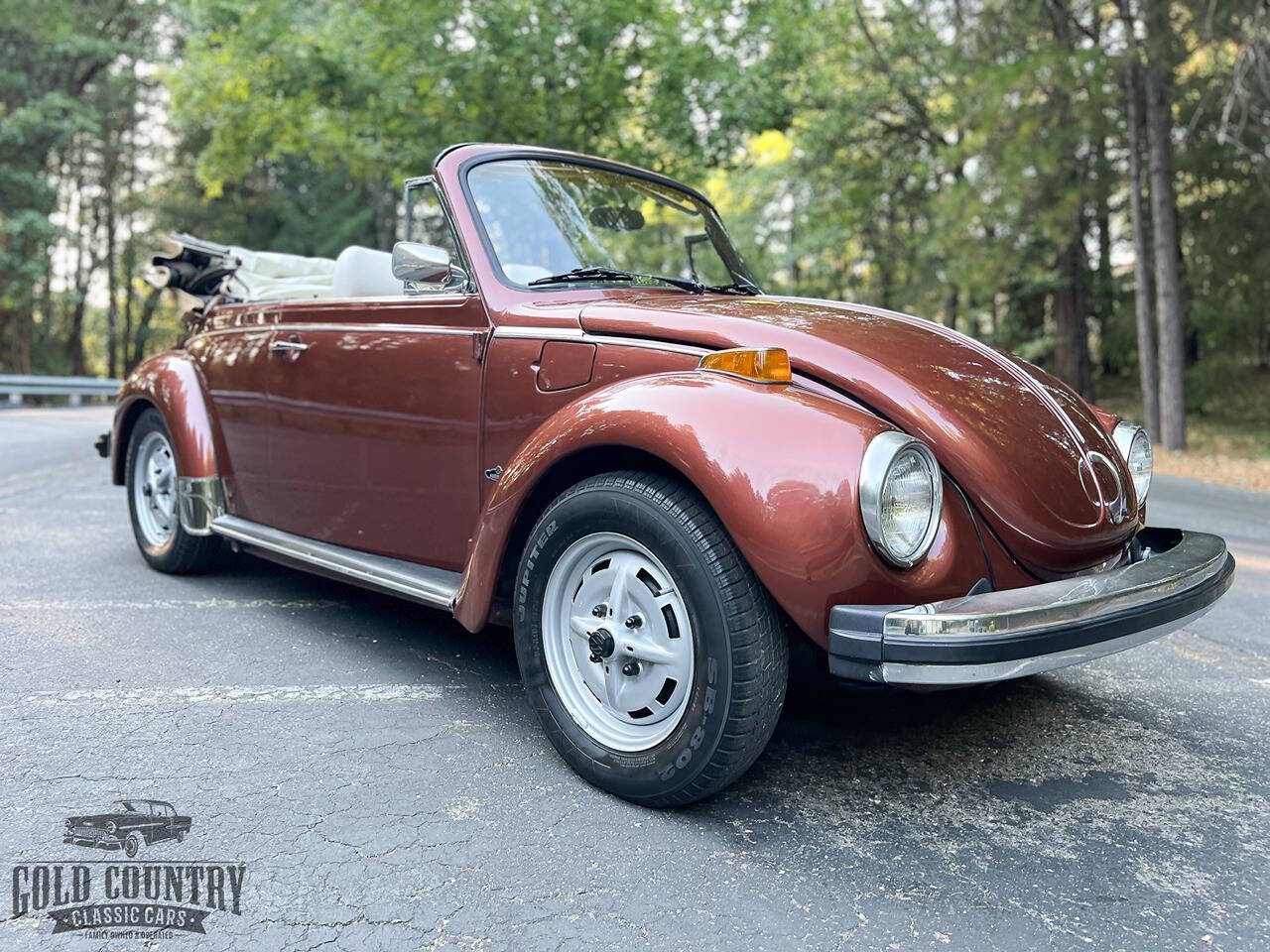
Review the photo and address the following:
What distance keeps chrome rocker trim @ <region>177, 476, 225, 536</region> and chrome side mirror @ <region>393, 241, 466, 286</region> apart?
1.71 m

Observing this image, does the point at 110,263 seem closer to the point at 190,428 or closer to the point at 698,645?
the point at 190,428

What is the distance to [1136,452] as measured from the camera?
10.8 feet

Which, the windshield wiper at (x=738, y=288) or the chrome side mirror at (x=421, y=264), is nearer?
the chrome side mirror at (x=421, y=264)

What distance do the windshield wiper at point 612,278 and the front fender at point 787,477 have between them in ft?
2.76

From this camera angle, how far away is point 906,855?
2371 millimetres

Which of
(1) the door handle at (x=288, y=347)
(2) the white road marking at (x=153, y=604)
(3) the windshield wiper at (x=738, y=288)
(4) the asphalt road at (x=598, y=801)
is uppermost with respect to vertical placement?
(3) the windshield wiper at (x=738, y=288)

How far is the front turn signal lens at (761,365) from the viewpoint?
2.53 m

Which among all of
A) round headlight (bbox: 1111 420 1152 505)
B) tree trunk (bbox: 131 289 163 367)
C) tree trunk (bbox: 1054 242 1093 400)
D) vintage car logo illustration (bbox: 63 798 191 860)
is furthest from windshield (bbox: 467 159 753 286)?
tree trunk (bbox: 131 289 163 367)

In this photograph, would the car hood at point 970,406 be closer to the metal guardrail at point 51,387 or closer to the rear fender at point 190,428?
the rear fender at point 190,428

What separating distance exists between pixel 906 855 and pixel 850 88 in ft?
63.9

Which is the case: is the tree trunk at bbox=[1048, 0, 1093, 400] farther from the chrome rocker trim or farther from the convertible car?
the chrome rocker trim

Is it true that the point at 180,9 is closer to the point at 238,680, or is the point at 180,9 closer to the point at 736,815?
the point at 238,680

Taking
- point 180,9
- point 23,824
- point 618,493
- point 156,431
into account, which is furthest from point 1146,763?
point 180,9

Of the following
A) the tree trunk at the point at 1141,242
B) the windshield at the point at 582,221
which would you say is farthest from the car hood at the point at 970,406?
the tree trunk at the point at 1141,242
